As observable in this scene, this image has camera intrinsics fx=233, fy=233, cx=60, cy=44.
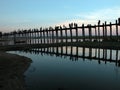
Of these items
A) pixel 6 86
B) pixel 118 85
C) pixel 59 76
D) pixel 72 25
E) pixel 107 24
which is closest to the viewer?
pixel 6 86

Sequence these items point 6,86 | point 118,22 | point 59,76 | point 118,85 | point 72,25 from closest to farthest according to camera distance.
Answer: point 6,86 < point 118,85 < point 59,76 < point 118,22 < point 72,25

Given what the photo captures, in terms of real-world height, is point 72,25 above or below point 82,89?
above

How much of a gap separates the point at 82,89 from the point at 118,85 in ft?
7.66

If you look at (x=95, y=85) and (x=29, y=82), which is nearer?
(x=95, y=85)

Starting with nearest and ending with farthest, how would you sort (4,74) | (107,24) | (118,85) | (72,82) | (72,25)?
(118,85), (72,82), (4,74), (107,24), (72,25)

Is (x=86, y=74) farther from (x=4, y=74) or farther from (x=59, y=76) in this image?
(x=4, y=74)

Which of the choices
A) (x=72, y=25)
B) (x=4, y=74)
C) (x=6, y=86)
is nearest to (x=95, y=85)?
(x=6, y=86)

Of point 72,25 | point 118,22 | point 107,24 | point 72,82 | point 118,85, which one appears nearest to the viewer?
point 118,85

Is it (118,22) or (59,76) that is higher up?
(118,22)

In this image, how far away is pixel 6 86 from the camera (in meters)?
12.3

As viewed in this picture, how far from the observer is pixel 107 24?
Answer: 44.7 m

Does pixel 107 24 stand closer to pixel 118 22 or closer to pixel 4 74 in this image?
pixel 118 22

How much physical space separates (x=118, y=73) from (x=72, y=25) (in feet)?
133

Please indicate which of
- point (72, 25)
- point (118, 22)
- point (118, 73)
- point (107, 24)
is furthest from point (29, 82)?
point (72, 25)
